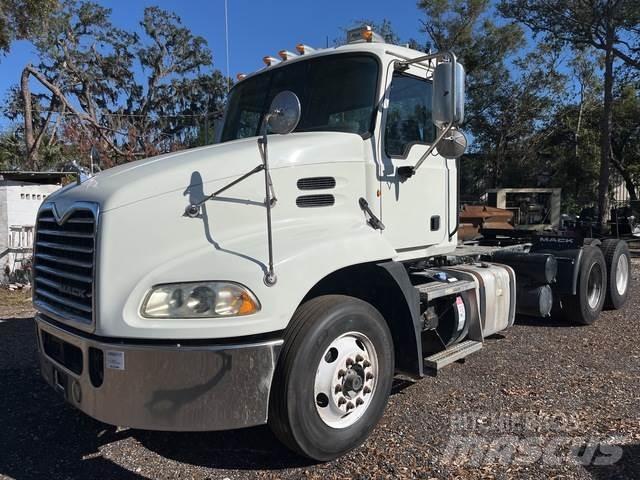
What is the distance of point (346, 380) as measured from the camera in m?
3.41

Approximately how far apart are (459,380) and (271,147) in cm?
276

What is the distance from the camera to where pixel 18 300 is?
924cm

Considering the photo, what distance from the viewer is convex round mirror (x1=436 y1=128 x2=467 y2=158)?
4.25 meters

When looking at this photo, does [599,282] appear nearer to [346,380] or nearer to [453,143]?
[453,143]

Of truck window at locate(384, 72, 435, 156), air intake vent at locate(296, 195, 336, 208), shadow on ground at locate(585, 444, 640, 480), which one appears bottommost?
shadow on ground at locate(585, 444, 640, 480)

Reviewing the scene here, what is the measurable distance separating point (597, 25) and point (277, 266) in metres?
20.5

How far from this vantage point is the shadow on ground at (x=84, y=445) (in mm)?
3404

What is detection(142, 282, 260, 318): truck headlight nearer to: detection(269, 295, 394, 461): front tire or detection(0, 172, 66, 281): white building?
detection(269, 295, 394, 461): front tire

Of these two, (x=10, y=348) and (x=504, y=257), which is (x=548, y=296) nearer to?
(x=504, y=257)

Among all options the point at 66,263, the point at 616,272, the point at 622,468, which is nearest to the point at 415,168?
the point at 622,468

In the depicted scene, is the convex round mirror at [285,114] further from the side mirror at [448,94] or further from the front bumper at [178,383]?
the front bumper at [178,383]

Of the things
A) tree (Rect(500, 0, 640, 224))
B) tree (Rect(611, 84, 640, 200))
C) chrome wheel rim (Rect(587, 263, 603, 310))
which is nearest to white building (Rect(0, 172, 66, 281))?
chrome wheel rim (Rect(587, 263, 603, 310))

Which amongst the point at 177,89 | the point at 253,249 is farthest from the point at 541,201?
the point at 177,89

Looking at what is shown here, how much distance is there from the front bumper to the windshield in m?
1.89
